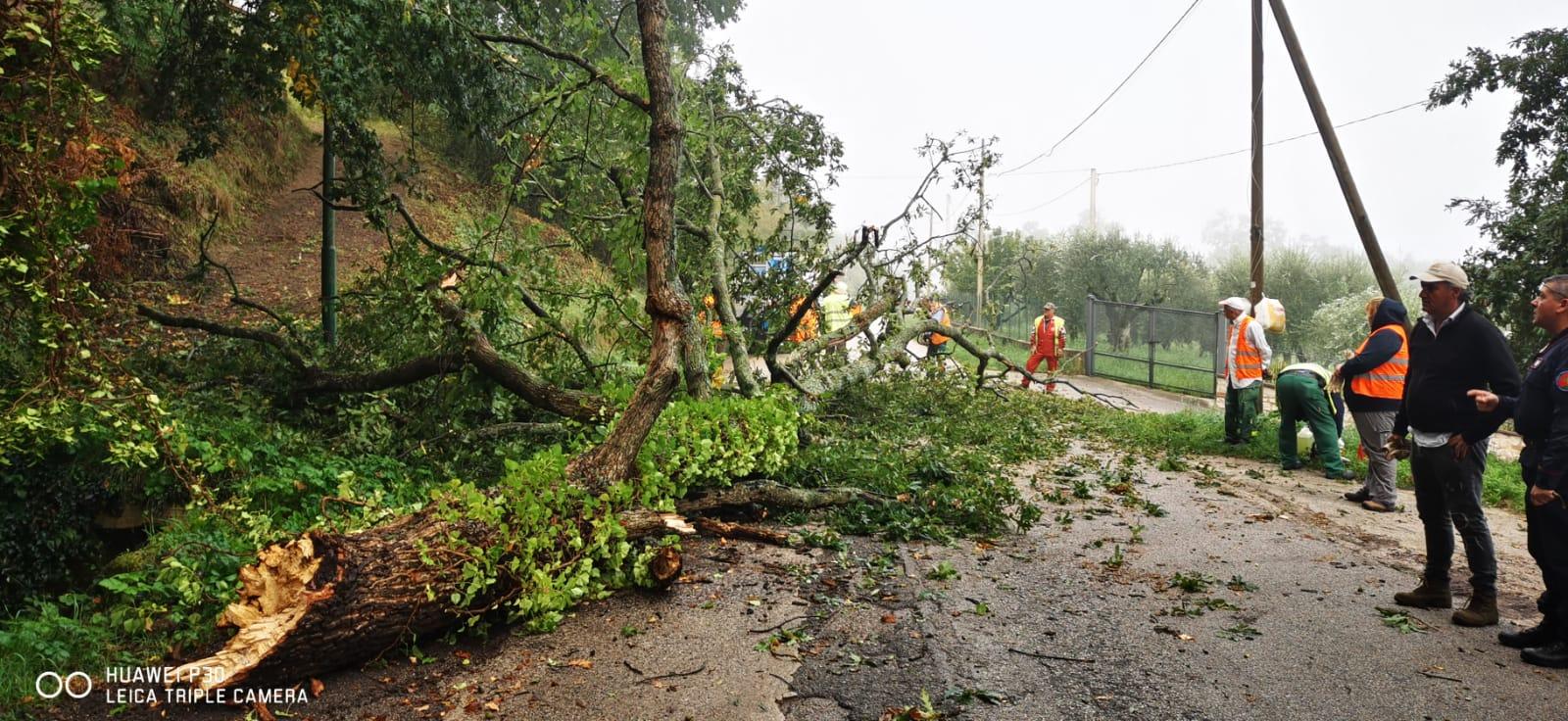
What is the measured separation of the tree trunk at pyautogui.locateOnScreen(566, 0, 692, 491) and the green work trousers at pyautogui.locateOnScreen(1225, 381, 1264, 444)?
23.1 feet

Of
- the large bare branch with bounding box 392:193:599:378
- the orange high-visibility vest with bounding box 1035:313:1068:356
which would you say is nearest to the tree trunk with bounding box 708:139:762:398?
the large bare branch with bounding box 392:193:599:378

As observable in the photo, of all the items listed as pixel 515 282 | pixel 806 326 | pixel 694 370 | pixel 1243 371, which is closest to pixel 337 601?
pixel 694 370

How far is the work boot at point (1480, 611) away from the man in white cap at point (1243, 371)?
5.48m

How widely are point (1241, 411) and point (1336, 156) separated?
111 inches

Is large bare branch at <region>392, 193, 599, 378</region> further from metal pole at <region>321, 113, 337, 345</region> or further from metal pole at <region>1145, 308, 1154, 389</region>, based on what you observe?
metal pole at <region>1145, 308, 1154, 389</region>

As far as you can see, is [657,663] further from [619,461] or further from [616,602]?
[619,461]

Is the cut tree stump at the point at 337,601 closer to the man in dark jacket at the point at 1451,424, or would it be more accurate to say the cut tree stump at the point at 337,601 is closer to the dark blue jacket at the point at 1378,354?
the man in dark jacket at the point at 1451,424

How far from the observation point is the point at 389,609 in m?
3.64

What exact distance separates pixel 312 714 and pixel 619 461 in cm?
196

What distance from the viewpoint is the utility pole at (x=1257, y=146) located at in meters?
12.1

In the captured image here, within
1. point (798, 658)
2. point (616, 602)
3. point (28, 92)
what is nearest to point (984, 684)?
point (798, 658)

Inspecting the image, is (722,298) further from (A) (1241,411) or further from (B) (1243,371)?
(A) (1241,411)

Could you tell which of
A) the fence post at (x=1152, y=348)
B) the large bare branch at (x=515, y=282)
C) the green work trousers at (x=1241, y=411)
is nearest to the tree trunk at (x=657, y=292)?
the large bare branch at (x=515, y=282)

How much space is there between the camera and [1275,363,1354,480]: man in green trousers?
8531mm
